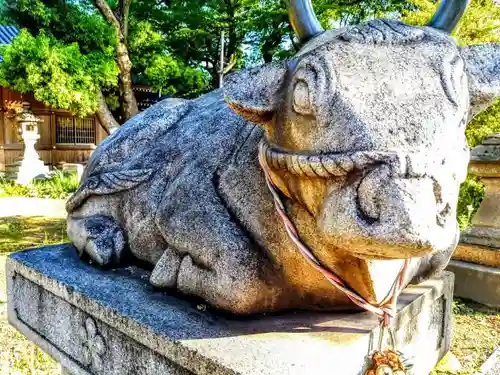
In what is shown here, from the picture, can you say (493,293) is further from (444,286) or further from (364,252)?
(364,252)

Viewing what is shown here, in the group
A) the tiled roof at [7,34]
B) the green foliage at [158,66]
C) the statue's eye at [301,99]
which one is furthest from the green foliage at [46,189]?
the statue's eye at [301,99]

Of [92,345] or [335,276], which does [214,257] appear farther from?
[92,345]

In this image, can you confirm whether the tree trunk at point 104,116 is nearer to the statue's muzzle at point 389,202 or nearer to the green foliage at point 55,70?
the green foliage at point 55,70

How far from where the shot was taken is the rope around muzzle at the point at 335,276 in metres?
1.30

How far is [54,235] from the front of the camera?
21.0 ft

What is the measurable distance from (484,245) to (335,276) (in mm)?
2884

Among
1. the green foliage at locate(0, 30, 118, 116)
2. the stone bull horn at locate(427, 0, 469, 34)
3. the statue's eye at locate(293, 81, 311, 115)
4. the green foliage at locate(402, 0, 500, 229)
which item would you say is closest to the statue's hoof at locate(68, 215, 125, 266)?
the statue's eye at locate(293, 81, 311, 115)

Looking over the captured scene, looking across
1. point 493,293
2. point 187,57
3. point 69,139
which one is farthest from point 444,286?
point 69,139

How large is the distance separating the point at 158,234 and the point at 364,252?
3.40ft

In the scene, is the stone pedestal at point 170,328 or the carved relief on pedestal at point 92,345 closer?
the stone pedestal at point 170,328

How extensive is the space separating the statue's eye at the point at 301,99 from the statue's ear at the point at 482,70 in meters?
0.45

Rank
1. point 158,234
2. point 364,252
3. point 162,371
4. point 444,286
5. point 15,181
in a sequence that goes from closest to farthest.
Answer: point 364,252 < point 162,371 < point 158,234 < point 444,286 < point 15,181

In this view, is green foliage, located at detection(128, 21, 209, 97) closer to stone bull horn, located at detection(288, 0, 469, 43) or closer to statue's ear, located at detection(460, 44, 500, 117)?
stone bull horn, located at detection(288, 0, 469, 43)

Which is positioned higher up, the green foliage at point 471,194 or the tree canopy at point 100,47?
the tree canopy at point 100,47
